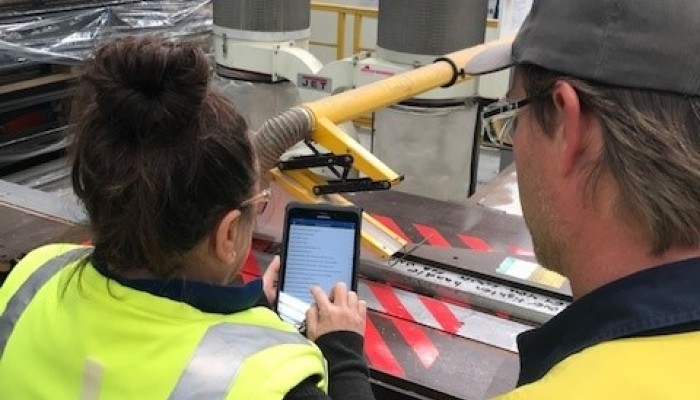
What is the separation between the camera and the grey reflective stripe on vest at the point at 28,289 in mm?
953

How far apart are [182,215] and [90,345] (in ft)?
0.60

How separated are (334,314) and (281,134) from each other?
1.73 feet

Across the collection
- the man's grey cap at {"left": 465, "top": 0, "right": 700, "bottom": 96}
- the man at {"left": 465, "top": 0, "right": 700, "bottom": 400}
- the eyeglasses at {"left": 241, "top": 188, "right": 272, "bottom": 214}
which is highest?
the man's grey cap at {"left": 465, "top": 0, "right": 700, "bottom": 96}

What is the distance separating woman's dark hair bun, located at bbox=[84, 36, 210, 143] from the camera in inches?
33.9

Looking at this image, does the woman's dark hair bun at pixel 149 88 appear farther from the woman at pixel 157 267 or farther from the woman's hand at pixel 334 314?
the woman's hand at pixel 334 314

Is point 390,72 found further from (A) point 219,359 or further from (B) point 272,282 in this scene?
(A) point 219,359

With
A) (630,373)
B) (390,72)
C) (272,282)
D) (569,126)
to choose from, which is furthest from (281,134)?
(630,373)

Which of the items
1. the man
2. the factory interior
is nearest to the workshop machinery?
the factory interior

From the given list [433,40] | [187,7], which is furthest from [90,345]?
[187,7]

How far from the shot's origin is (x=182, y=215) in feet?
2.89

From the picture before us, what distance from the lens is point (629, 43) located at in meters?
0.68

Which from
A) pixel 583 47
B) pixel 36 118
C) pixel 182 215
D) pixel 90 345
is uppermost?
pixel 583 47

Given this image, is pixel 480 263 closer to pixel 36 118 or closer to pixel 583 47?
pixel 583 47

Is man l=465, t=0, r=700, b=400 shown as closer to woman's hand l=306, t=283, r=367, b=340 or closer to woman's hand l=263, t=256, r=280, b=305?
woman's hand l=306, t=283, r=367, b=340
